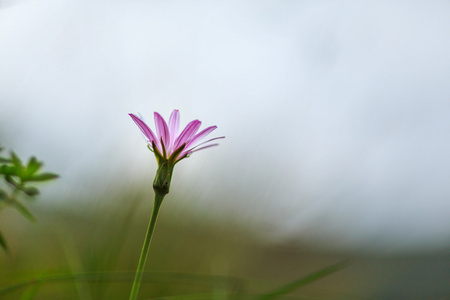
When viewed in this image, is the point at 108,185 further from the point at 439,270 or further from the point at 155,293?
the point at 439,270

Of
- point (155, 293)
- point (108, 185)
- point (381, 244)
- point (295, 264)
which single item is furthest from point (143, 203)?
point (295, 264)

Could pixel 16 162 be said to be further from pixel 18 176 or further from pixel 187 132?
pixel 187 132

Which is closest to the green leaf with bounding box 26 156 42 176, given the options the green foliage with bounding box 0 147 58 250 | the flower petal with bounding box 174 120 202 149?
the green foliage with bounding box 0 147 58 250

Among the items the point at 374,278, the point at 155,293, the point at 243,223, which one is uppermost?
the point at 243,223

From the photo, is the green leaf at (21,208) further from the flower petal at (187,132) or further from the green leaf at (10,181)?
the flower petal at (187,132)

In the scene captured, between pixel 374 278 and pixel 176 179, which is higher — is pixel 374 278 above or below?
below

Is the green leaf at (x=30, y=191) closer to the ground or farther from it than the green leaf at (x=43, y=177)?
closer to the ground

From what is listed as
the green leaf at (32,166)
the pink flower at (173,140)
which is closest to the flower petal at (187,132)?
the pink flower at (173,140)

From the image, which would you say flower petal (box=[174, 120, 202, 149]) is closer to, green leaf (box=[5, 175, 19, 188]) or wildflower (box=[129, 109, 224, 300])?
wildflower (box=[129, 109, 224, 300])
